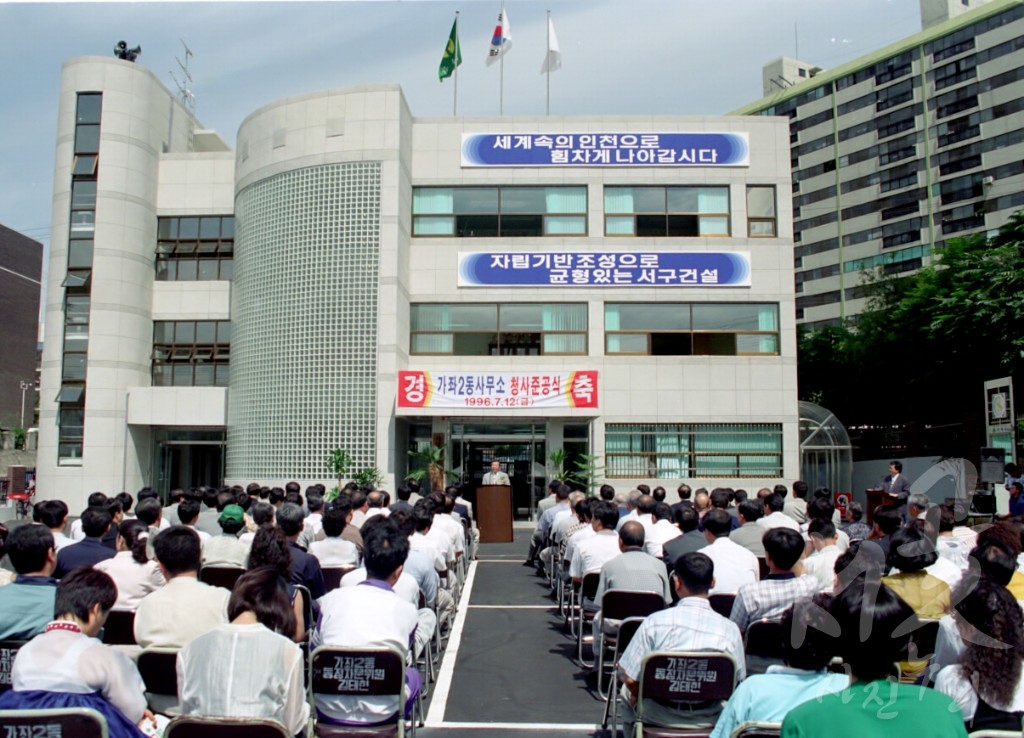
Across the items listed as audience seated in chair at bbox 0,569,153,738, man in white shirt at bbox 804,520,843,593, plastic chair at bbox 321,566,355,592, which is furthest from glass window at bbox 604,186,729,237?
audience seated in chair at bbox 0,569,153,738

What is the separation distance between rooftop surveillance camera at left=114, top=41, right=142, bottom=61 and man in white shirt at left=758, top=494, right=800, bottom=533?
2303 cm

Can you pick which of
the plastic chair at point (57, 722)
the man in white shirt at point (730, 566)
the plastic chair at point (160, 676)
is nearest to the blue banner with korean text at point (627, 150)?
the man in white shirt at point (730, 566)

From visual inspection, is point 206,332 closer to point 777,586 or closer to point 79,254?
point 79,254

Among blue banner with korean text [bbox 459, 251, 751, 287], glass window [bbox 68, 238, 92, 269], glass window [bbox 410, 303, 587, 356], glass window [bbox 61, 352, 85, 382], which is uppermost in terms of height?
glass window [bbox 68, 238, 92, 269]

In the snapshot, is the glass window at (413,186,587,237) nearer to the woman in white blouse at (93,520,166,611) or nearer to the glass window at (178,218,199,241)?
the glass window at (178,218,199,241)

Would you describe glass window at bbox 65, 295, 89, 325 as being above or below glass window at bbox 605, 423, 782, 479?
above

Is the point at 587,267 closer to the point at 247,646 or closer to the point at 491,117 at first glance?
the point at 491,117

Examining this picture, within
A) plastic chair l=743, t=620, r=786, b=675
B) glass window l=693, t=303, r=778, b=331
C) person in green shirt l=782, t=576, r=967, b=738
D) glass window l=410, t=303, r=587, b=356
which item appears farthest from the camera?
glass window l=693, t=303, r=778, b=331

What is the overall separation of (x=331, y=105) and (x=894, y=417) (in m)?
26.8

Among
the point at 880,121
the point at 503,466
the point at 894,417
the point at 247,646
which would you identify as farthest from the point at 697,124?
the point at 880,121

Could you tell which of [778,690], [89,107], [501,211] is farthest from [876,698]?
[89,107]

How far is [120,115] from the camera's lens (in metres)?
24.2

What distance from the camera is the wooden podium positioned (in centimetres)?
1738

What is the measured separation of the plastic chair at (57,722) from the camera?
302 cm
